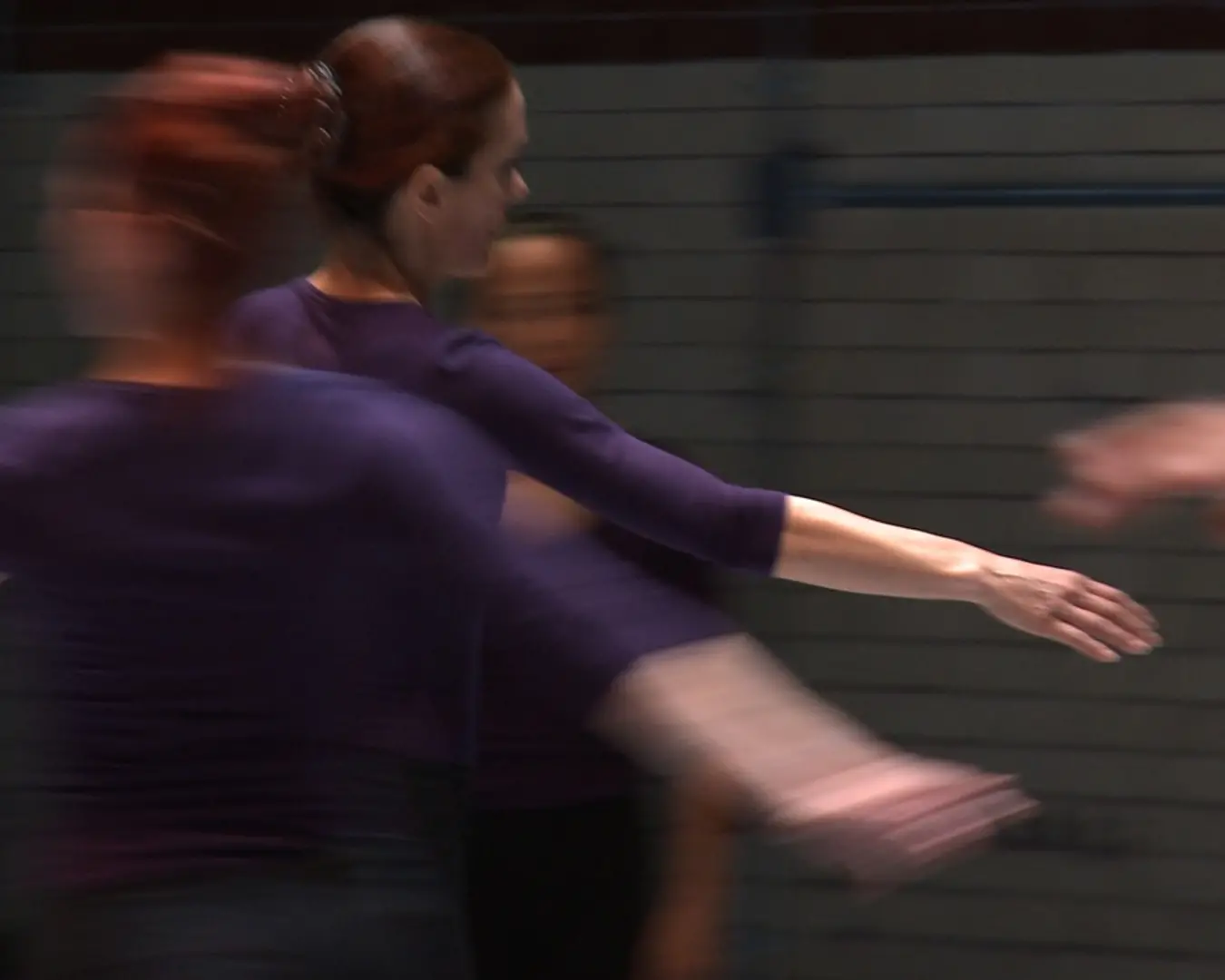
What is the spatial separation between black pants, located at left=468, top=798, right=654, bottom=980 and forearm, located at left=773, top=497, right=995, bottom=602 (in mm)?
659

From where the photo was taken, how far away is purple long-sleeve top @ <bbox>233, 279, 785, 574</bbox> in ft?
5.81

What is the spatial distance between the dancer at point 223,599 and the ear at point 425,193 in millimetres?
311

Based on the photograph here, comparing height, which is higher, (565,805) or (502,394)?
(502,394)

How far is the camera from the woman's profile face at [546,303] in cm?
272

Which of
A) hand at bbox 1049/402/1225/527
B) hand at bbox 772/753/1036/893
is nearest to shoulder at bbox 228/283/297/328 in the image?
hand at bbox 772/753/1036/893

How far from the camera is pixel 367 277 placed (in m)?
1.81

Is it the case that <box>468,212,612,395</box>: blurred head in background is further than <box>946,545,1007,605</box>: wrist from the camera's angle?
Yes

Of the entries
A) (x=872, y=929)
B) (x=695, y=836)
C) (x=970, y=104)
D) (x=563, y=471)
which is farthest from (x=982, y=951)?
(x=563, y=471)

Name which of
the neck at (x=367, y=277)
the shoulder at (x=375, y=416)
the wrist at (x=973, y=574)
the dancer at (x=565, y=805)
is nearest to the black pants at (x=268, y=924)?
the shoulder at (x=375, y=416)

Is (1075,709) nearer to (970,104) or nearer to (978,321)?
(978,321)

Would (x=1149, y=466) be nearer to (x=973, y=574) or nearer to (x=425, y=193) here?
(x=973, y=574)

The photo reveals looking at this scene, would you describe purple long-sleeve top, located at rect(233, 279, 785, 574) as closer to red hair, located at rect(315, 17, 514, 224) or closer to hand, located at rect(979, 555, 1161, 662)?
red hair, located at rect(315, 17, 514, 224)

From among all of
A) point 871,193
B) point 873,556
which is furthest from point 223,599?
point 871,193

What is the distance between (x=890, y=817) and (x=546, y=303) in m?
1.50
